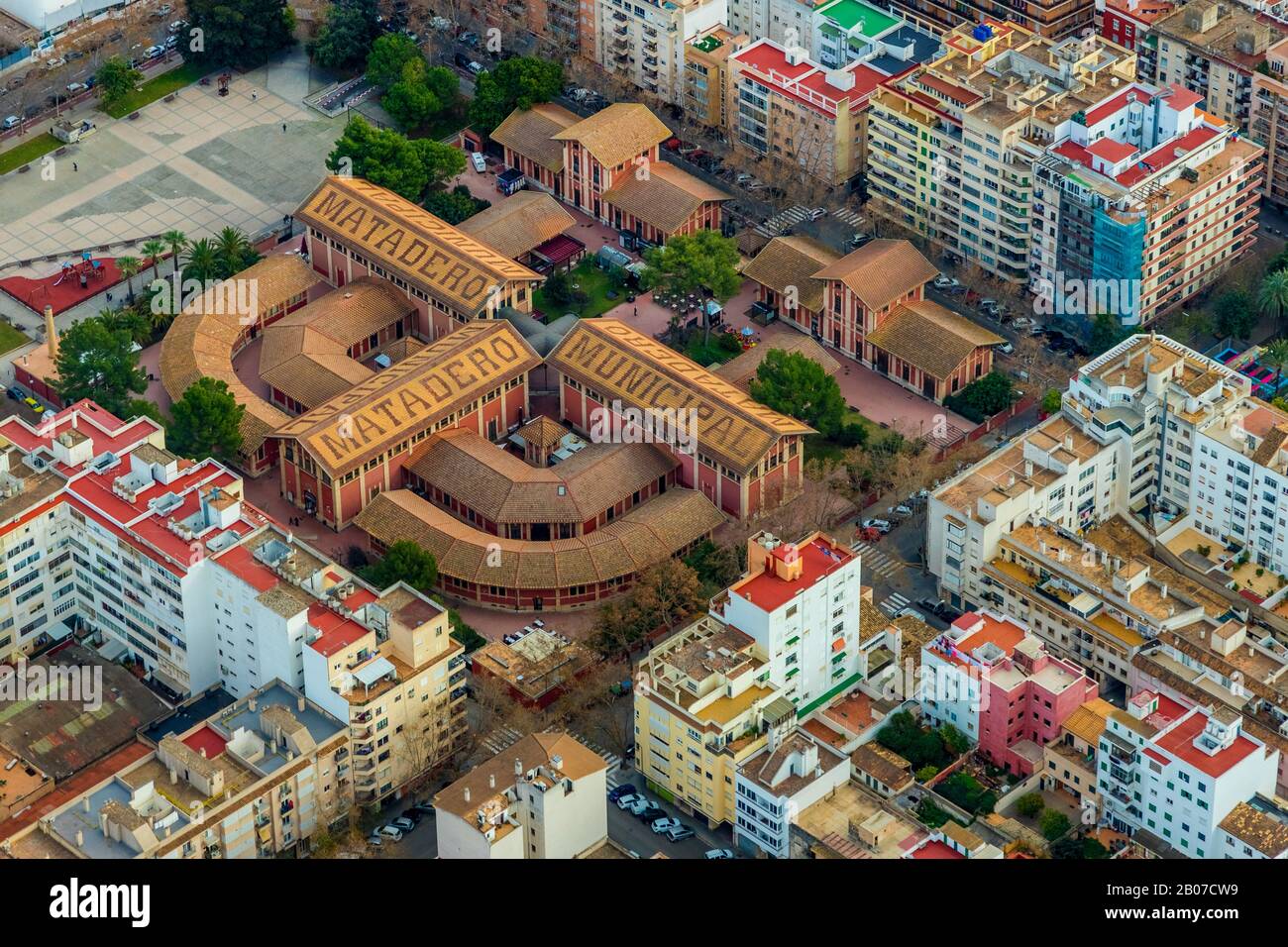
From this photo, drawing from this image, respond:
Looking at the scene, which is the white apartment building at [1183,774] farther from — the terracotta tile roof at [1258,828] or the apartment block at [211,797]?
the apartment block at [211,797]

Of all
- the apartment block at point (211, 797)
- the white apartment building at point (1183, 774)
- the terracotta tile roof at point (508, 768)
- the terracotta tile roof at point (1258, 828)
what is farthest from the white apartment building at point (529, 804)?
the terracotta tile roof at point (1258, 828)

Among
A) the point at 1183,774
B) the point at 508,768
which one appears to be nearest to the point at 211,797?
the point at 508,768

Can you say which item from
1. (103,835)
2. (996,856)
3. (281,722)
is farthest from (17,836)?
(996,856)

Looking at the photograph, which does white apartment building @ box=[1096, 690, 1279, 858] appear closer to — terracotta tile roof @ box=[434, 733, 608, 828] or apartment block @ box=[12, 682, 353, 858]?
terracotta tile roof @ box=[434, 733, 608, 828]

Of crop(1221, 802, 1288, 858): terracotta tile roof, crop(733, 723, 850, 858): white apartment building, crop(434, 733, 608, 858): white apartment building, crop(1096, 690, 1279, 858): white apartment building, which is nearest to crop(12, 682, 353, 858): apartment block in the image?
crop(434, 733, 608, 858): white apartment building

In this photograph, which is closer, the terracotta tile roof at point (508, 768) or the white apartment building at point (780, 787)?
the terracotta tile roof at point (508, 768)

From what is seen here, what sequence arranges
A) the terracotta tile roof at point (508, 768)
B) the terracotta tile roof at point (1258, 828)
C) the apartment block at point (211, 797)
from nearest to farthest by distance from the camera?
the apartment block at point (211, 797), the terracotta tile roof at point (1258, 828), the terracotta tile roof at point (508, 768)

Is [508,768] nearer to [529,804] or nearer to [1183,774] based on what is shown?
[529,804]
